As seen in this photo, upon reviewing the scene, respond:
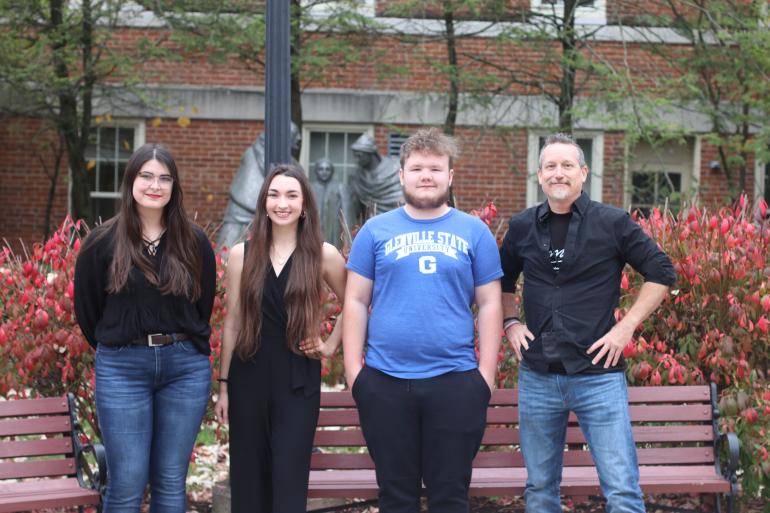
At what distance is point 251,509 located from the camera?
4023 millimetres

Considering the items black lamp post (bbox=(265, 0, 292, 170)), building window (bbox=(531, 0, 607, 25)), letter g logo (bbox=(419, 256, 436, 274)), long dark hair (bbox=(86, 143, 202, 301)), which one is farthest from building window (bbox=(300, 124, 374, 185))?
letter g logo (bbox=(419, 256, 436, 274))

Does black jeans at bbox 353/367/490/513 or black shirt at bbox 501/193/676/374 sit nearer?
black jeans at bbox 353/367/490/513

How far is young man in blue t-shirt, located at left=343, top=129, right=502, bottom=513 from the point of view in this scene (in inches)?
148

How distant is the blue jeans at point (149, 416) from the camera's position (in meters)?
3.98

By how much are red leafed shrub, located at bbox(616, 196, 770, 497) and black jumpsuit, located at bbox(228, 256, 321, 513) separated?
1.73 metres

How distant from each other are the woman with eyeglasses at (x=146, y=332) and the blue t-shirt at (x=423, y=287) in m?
0.75

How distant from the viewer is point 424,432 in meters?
3.78

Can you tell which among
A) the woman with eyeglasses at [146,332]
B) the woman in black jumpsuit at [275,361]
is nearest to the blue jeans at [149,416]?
the woman with eyeglasses at [146,332]

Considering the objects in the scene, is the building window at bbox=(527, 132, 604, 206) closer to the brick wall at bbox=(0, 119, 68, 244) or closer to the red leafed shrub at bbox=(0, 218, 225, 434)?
the brick wall at bbox=(0, 119, 68, 244)

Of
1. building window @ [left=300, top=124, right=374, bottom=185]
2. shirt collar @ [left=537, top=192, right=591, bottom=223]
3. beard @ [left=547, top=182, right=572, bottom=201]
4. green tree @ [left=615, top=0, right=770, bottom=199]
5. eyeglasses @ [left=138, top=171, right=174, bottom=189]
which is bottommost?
shirt collar @ [left=537, top=192, right=591, bottom=223]

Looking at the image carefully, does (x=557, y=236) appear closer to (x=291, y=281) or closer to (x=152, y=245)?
(x=291, y=281)

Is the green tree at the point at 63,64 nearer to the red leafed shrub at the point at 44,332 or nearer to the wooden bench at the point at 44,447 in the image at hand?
the red leafed shrub at the point at 44,332

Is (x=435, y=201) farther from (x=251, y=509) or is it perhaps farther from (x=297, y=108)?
(x=297, y=108)

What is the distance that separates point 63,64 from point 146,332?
33.5 ft
